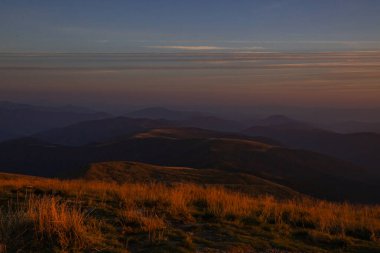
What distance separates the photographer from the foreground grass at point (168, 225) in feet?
22.0

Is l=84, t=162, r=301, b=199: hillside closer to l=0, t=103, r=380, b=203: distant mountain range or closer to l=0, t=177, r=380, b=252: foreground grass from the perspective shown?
l=0, t=103, r=380, b=203: distant mountain range

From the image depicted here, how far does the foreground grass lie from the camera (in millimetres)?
6699

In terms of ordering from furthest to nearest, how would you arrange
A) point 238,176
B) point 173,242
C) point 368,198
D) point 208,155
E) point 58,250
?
point 208,155 < point 368,198 < point 238,176 < point 173,242 < point 58,250

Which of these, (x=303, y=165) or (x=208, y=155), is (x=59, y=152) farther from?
(x=303, y=165)

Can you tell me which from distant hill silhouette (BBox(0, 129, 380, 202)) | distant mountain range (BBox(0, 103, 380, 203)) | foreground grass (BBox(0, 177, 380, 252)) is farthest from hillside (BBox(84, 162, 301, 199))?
foreground grass (BBox(0, 177, 380, 252))

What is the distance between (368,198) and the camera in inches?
3159

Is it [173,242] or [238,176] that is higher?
[173,242]

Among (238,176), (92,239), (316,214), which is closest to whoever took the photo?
(92,239)

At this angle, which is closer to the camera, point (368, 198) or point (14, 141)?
point (368, 198)

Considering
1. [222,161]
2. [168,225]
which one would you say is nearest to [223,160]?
[222,161]

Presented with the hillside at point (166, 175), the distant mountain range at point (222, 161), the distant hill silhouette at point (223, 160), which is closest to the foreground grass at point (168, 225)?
the hillside at point (166, 175)

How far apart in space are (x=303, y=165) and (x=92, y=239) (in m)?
112

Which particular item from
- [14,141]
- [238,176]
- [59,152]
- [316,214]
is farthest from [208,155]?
[14,141]

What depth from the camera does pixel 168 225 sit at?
856cm
